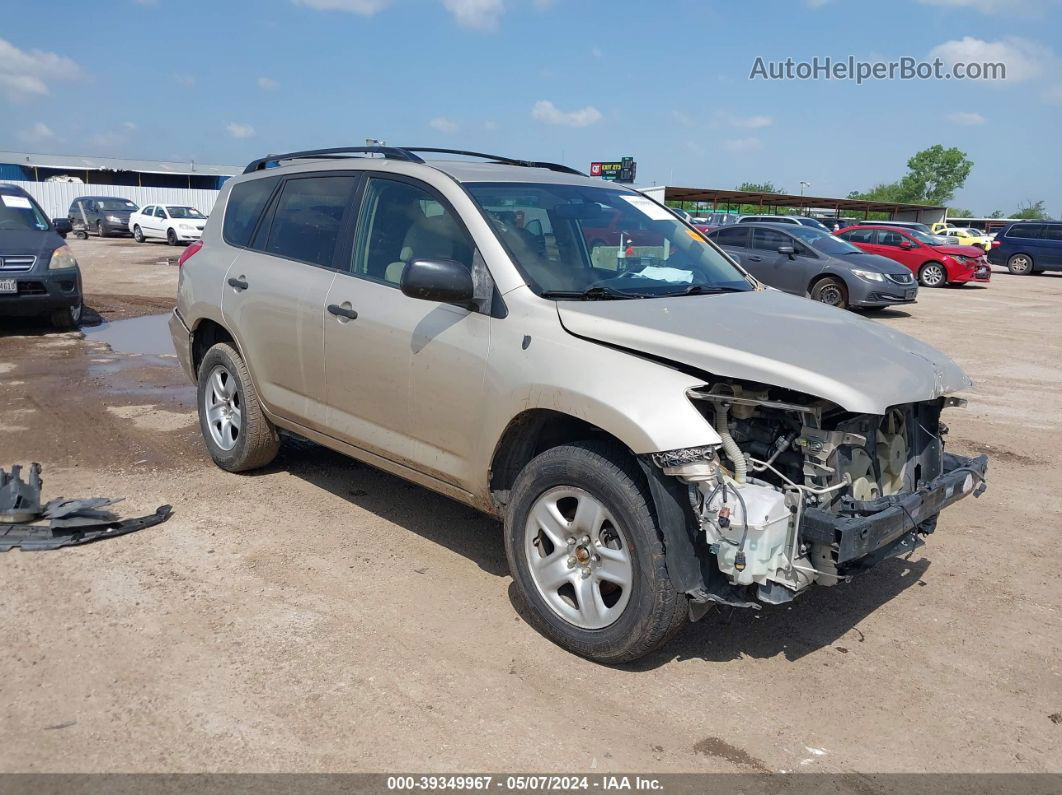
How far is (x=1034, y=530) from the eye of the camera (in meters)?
5.26

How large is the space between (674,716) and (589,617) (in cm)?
52

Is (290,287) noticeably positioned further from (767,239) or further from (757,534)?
(767,239)

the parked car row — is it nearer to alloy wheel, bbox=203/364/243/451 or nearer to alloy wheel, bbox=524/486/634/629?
alloy wheel, bbox=203/364/243/451

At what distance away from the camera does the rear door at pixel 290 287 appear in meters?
4.87

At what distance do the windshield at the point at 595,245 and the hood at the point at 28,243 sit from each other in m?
9.00

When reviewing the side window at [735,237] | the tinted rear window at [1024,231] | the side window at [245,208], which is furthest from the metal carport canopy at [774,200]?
the side window at [245,208]

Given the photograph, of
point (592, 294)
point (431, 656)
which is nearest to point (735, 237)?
point (592, 294)

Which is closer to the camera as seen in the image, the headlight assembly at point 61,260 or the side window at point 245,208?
the side window at point 245,208

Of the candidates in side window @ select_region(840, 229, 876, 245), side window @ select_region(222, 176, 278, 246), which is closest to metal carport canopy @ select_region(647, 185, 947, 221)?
side window @ select_region(840, 229, 876, 245)

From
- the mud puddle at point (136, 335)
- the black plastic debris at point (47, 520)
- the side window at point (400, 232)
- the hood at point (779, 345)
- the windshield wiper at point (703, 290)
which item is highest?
the side window at point (400, 232)

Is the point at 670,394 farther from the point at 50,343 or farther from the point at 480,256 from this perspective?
the point at 50,343

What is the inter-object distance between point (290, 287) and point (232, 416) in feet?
3.94

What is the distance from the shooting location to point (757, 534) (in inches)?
125

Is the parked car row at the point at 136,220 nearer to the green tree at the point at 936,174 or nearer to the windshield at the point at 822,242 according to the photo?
the windshield at the point at 822,242
